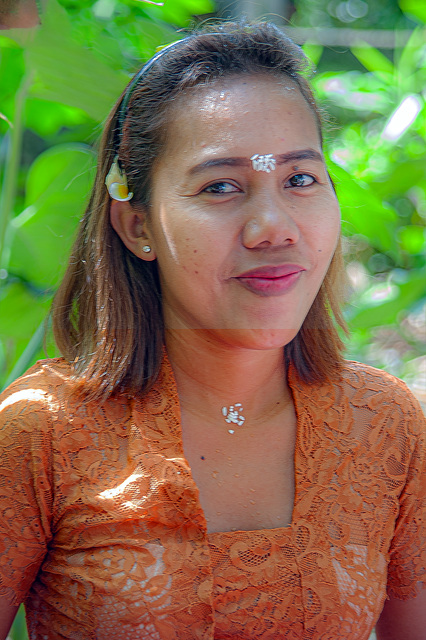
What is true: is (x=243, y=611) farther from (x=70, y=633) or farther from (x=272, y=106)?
(x=272, y=106)

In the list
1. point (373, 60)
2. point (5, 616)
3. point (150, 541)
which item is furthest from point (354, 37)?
point (5, 616)

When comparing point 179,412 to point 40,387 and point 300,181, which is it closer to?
point 40,387

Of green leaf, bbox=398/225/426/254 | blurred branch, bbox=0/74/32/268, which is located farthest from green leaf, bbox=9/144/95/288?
green leaf, bbox=398/225/426/254

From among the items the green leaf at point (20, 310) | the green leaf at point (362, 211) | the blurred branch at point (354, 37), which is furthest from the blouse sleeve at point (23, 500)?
the blurred branch at point (354, 37)

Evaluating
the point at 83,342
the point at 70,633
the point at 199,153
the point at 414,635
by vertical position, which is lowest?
the point at 414,635

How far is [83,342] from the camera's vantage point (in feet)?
4.78

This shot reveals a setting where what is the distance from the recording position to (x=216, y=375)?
1.40 meters

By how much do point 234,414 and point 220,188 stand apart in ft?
1.44

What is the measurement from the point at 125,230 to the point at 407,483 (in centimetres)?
74

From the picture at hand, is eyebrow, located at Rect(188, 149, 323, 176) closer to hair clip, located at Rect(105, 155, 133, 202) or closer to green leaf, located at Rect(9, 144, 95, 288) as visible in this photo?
hair clip, located at Rect(105, 155, 133, 202)

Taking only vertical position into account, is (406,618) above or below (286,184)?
below

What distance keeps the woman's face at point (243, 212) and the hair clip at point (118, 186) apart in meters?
0.09

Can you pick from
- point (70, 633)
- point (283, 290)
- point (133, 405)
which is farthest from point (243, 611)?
point (283, 290)

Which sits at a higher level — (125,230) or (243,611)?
(125,230)
